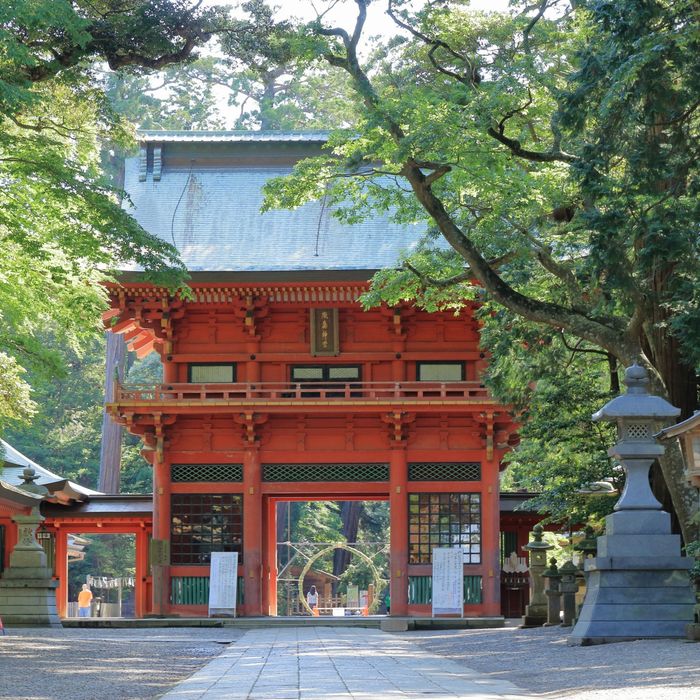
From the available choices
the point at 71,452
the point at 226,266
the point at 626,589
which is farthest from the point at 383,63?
the point at 71,452

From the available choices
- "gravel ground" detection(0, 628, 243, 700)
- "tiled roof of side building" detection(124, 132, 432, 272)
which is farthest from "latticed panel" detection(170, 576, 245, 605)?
"tiled roof of side building" detection(124, 132, 432, 272)

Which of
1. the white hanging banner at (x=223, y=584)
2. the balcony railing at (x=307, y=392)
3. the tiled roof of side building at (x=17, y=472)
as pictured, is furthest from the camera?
the tiled roof of side building at (x=17, y=472)

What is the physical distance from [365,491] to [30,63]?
14.7 metres

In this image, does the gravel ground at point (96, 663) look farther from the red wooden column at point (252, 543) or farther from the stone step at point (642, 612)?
the red wooden column at point (252, 543)

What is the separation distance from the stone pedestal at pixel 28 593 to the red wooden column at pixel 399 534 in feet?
23.4

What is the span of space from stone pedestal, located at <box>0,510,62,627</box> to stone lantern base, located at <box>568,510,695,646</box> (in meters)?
12.1

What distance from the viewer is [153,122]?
5247 centimetres

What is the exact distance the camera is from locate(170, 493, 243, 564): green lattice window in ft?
87.7

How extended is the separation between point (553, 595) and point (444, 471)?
273 inches

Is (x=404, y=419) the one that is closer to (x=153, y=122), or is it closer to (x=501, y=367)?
(x=501, y=367)

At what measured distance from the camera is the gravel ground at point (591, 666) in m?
8.90

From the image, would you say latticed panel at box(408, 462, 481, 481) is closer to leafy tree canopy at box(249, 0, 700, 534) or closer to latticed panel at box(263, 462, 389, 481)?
latticed panel at box(263, 462, 389, 481)

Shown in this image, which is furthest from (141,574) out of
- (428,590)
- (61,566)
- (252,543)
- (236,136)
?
(236,136)

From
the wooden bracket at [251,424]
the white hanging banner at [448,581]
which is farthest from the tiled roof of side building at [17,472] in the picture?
the white hanging banner at [448,581]
